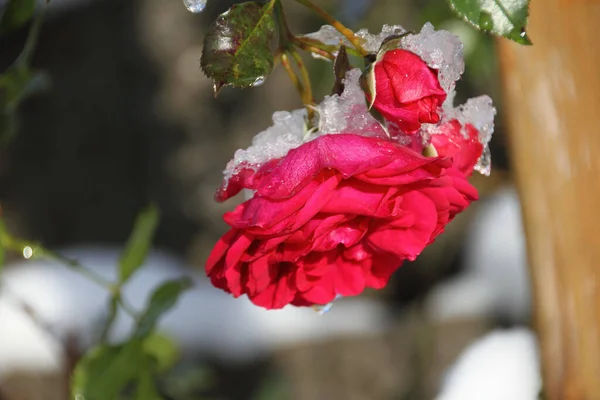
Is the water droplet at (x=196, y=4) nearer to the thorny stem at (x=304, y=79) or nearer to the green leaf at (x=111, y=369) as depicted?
the thorny stem at (x=304, y=79)

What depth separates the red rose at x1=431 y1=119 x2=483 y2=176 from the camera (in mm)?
468

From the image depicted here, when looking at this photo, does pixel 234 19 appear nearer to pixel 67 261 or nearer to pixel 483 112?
pixel 483 112

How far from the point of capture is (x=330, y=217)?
A: 42 centimetres

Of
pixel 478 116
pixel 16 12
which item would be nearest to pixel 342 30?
pixel 478 116

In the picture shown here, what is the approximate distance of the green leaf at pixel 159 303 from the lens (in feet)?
2.50

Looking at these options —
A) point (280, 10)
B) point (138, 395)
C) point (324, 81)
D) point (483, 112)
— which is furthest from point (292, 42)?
point (324, 81)

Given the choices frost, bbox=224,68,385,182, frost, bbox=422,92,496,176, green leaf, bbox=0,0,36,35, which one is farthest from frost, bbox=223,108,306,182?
green leaf, bbox=0,0,36,35

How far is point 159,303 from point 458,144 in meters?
0.45

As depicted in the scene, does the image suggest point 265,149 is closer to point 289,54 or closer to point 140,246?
point 289,54

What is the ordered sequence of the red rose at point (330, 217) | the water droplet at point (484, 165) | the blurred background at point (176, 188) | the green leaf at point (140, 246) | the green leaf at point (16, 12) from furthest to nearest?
1. the blurred background at point (176, 188)
2. the green leaf at point (140, 246)
3. the green leaf at point (16, 12)
4. the water droplet at point (484, 165)
5. the red rose at point (330, 217)

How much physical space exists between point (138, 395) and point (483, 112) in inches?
20.4

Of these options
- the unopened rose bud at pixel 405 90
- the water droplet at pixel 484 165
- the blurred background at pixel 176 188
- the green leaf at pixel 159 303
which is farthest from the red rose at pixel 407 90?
the blurred background at pixel 176 188

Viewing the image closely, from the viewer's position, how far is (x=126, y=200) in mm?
2266

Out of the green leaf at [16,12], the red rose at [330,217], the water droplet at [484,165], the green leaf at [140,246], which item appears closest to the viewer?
the red rose at [330,217]
